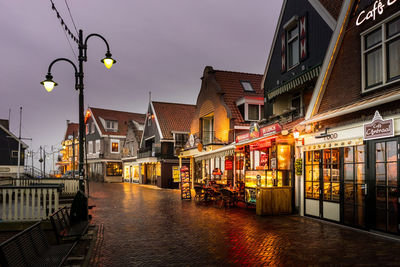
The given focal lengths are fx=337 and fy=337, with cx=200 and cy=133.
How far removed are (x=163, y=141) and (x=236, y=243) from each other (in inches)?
974

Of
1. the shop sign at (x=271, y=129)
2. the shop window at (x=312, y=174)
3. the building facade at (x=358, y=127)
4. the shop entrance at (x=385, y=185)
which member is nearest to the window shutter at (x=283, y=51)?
the shop sign at (x=271, y=129)

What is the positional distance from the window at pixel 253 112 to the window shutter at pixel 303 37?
29.3ft

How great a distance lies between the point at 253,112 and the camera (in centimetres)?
2269

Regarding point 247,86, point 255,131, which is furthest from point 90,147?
point 255,131

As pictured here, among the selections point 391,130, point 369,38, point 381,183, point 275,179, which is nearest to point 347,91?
point 369,38

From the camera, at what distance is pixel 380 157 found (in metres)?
8.69

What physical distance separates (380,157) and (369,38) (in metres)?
3.44

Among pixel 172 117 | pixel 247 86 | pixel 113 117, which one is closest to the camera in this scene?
pixel 247 86

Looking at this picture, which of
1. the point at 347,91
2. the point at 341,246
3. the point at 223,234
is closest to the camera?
the point at 341,246

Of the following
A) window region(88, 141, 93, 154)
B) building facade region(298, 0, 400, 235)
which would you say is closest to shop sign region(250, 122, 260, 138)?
building facade region(298, 0, 400, 235)

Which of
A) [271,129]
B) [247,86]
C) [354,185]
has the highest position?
[247,86]

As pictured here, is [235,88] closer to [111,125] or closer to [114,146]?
[114,146]

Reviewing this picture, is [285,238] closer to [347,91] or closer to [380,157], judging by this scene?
[380,157]

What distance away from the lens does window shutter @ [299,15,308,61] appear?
13.6 metres
